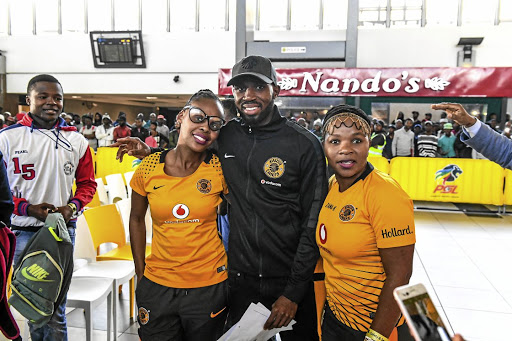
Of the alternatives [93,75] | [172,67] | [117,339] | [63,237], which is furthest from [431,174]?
[93,75]

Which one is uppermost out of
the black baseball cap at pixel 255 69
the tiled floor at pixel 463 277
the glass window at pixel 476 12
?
the glass window at pixel 476 12

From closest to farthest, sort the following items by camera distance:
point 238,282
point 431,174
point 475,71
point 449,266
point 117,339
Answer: point 238,282 < point 117,339 < point 449,266 < point 431,174 < point 475,71

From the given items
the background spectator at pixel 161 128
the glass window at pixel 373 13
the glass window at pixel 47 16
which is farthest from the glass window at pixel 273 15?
the glass window at pixel 47 16

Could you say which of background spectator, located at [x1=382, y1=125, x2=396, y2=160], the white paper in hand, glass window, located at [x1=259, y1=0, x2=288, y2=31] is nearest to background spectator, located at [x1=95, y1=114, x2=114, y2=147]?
glass window, located at [x1=259, y1=0, x2=288, y2=31]

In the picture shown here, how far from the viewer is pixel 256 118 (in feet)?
6.46

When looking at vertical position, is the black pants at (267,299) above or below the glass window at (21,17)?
below

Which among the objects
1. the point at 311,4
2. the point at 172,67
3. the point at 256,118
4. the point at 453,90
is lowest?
the point at 256,118

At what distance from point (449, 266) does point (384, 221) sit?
3.89 meters

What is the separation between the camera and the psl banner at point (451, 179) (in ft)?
26.5

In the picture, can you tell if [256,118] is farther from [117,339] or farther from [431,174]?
[431,174]

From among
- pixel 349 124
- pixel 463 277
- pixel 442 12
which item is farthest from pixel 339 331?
pixel 442 12

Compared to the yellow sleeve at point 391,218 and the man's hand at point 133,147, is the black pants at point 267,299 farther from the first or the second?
the man's hand at point 133,147

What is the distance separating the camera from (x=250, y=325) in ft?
6.09

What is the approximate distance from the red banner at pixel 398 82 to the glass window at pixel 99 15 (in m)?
7.49
